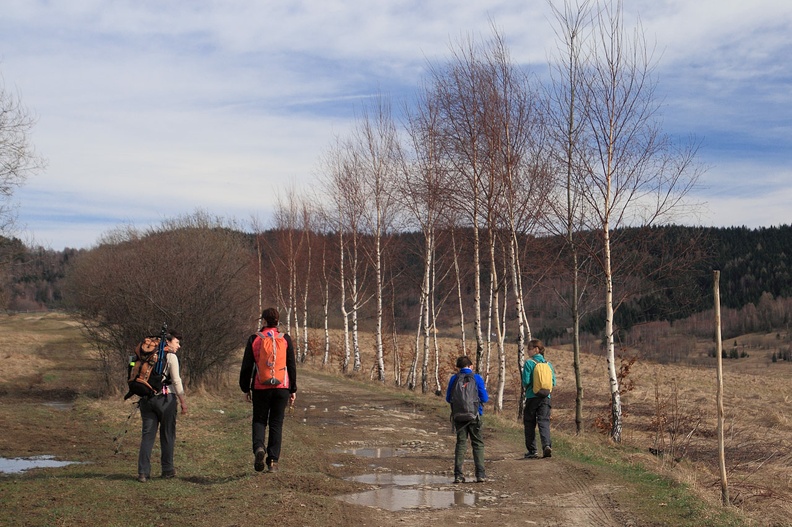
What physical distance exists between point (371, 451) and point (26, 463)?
563cm

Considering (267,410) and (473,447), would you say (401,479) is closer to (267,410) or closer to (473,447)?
(473,447)

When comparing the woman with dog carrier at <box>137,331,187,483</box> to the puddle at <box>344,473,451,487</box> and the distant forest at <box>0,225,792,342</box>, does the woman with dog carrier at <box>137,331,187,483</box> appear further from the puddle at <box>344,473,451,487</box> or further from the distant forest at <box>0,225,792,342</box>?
the distant forest at <box>0,225,792,342</box>

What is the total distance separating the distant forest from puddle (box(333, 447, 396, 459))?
631 centimetres

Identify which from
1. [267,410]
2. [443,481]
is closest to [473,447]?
[443,481]

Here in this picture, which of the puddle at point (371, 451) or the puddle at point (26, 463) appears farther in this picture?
the puddle at point (371, 451)

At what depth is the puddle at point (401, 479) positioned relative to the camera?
10664mm

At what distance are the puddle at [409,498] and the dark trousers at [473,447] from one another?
28.8 inches

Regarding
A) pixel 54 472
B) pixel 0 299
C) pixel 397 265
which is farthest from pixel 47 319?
pixel 54 472

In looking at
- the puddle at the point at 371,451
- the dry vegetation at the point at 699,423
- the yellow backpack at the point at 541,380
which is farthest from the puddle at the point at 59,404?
the yellow backpack at the point at 541,380

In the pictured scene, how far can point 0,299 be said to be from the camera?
2689 cm

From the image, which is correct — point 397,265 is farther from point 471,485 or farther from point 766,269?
point 766,269

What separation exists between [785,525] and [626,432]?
12789 millimetres

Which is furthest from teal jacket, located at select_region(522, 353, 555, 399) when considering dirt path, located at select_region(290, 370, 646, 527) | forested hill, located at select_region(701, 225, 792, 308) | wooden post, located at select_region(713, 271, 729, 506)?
forested hill, located at select_region(701, 225, 792, 308)

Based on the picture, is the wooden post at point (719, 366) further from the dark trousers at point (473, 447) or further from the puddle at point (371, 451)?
the puddle at point (371, 451)
